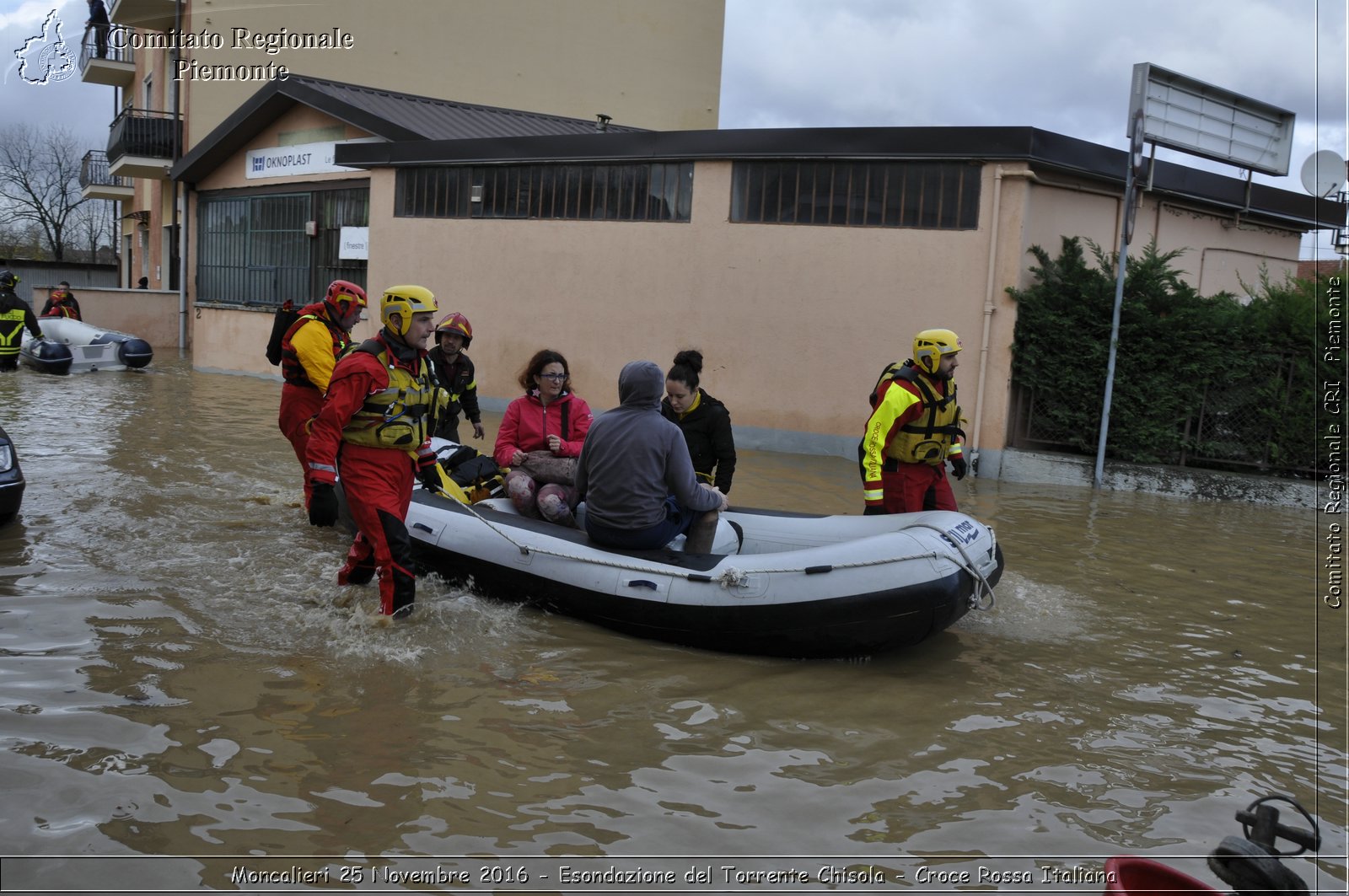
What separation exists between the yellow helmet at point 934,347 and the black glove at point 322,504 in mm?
3462

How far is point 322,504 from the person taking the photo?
18.5ft

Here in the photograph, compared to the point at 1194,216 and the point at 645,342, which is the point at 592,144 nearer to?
the point at 645,342

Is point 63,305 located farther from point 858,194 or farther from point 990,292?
point 990,292

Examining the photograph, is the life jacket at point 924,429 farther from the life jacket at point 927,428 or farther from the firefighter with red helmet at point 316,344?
the firefighter with red helmet at point 316,344

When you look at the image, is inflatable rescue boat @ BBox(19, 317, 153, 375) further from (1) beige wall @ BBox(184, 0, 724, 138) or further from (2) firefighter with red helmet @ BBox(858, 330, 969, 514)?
(2) firefighter with red helmet @ BBox(858, 330, 969, 514)

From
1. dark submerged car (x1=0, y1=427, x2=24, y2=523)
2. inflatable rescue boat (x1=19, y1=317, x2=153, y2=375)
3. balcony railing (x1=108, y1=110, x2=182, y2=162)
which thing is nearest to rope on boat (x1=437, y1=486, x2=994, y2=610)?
dark submerged car (x1=0, y1=427, x2=24, y2=523)

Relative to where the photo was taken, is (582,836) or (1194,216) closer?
(582,836)

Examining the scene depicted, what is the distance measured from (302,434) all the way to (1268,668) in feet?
20.6

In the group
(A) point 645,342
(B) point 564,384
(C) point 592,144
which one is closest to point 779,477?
(A) point 645,342

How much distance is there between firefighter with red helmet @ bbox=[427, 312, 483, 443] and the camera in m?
8.20

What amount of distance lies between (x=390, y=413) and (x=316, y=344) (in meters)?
1.92

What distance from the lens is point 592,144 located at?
14273mm

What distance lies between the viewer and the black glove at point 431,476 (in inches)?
246

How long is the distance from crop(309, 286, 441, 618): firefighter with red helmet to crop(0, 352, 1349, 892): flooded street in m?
0.44
